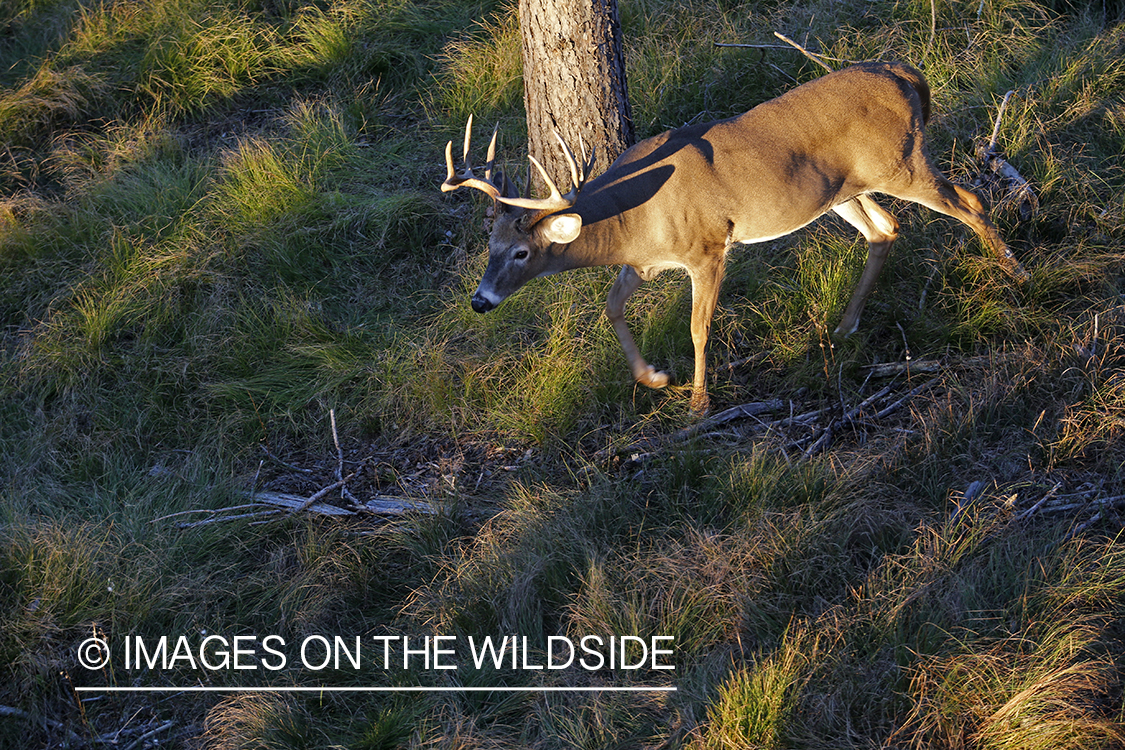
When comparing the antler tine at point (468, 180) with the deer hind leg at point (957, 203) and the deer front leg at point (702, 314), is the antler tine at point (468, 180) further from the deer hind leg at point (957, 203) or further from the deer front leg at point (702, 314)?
the deer hind leg at point (957, 203)

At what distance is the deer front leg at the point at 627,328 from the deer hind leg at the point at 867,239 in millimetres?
944

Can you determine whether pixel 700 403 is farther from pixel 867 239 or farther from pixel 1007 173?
pixel 1007 173

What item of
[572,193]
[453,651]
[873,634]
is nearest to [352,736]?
[453,651]

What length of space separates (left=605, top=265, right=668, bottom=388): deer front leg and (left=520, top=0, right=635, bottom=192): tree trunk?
109 cm

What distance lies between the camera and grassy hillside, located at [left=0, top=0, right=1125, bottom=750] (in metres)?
3.13

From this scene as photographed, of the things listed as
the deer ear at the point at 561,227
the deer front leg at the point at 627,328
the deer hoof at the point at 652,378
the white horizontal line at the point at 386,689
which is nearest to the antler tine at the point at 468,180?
the deer ear at the point at 561,227

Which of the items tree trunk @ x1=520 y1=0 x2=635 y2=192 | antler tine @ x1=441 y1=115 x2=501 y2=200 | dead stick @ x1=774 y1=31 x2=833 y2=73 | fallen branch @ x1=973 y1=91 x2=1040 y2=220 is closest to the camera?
antler tine @ x1=441 y1=115 x2=501 y2=200

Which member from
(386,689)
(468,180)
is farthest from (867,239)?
(386,689)

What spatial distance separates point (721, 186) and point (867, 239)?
3.34ft

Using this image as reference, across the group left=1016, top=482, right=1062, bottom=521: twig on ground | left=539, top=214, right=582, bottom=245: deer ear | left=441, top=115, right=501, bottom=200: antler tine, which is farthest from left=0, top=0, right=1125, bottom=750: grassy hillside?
left=441, top=115, right=501, bottom=200: antler tine

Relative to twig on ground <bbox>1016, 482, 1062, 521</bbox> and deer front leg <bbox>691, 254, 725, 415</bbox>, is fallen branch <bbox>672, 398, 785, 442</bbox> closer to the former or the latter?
deer front leg <bbox>691, 254, 725, 415</bbox>

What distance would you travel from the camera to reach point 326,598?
150 inches

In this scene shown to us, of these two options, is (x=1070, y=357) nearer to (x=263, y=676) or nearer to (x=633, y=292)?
(x=633, y=292)

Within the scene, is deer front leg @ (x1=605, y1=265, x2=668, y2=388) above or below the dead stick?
below
